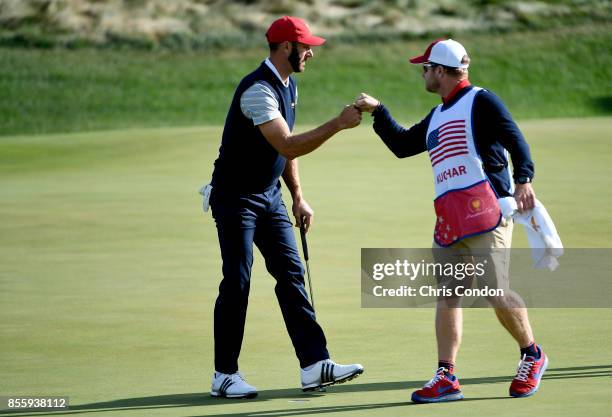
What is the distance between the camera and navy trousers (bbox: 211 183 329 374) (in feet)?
23.9

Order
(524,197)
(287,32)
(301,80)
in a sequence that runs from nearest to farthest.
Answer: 1. (524,197)
2. (287,32)
3. (301,80)

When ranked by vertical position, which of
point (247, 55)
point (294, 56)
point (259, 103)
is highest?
point (247, 55)

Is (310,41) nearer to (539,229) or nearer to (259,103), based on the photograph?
(259,103)

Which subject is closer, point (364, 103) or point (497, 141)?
point (497, 141)

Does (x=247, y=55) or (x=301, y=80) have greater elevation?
(x=247, y=55)

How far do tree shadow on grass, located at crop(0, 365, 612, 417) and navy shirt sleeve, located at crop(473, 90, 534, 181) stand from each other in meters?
1.20

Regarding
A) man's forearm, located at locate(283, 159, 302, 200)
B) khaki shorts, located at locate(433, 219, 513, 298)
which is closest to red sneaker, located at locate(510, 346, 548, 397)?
khaki shorts, located at locate(433, 219, 513, 298)

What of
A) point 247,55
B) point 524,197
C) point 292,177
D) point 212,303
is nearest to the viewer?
point 524,197

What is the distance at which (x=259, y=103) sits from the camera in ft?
23.5

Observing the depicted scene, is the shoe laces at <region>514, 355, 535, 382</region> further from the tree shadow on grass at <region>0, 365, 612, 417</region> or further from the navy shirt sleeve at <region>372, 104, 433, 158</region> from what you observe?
the navy shirt sleeve at <region>372, 104, 433, 158</region>

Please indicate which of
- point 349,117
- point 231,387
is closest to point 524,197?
point 349,117

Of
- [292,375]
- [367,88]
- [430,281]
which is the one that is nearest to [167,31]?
[367,88]

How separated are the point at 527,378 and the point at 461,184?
105cm

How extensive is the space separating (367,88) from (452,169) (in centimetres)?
3133
